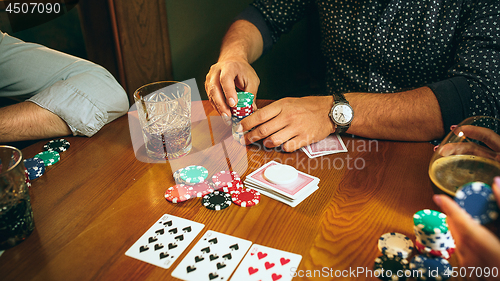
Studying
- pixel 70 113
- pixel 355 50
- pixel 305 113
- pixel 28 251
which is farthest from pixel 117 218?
pixel 355 50

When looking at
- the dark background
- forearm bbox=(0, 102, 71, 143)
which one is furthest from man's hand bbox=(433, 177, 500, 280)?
the dark background

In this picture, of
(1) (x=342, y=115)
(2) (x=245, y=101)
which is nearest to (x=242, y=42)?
(2) (x=245, y=101)

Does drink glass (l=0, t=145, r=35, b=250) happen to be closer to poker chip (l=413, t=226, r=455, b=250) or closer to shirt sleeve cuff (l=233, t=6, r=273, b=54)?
poker chip (l=413, t=226, r=455, b=250)

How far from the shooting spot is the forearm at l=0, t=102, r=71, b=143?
1.32 m

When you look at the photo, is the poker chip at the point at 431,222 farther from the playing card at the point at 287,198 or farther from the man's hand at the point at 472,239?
the playing card at the point at 287,198

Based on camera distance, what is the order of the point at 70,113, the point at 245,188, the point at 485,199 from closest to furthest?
the point at 485,199 < the point at 245,188 < the point at 70,113

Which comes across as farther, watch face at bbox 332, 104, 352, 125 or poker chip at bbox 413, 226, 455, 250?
watch face at bbox 332, 104, 352, 125

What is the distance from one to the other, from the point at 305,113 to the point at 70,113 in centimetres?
102

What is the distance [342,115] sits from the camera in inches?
52.4

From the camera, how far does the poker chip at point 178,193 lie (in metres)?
0.97

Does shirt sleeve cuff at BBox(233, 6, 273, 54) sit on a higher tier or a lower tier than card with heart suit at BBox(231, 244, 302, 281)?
higher

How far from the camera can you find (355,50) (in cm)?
180

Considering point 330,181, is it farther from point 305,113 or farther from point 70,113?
point 70,113

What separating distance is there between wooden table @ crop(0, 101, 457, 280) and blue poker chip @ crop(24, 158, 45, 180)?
25 mm
